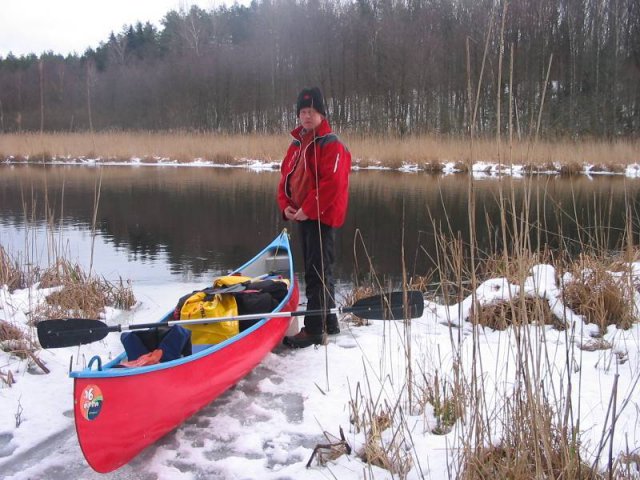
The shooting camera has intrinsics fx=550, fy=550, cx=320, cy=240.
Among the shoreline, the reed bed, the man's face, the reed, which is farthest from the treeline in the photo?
the man's face

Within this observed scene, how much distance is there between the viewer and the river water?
21.2ft

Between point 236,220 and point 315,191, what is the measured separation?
6566 millimetres

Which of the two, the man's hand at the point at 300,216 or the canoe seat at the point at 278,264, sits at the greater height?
the man's hand at the point at 300,216

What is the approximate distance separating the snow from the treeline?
1836 cm

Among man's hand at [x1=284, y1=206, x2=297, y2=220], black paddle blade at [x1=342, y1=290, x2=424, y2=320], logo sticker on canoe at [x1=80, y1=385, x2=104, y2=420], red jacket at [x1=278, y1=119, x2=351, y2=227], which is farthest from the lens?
man's hand at [x1=284, y1=206, x2=297, y2=220]

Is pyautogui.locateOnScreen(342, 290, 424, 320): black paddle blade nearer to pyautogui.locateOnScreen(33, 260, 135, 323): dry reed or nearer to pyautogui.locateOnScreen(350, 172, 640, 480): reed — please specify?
pyautogui.locateOnScreen(350, 172, 640, 480): reed

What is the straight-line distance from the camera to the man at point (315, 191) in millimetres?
3408

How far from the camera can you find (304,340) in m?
3.64

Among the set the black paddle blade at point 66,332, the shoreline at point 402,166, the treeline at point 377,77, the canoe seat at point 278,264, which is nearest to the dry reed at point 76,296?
the black paddle blade at point 66,332

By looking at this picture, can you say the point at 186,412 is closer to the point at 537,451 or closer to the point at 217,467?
the point at 217,467

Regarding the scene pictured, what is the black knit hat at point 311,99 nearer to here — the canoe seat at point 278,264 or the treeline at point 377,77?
the canoe seat at point 278,264

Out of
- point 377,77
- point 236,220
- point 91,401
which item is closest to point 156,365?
point 91,401

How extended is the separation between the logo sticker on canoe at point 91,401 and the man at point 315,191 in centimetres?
145

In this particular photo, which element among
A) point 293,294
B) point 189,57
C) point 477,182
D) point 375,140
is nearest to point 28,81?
point 189,57
